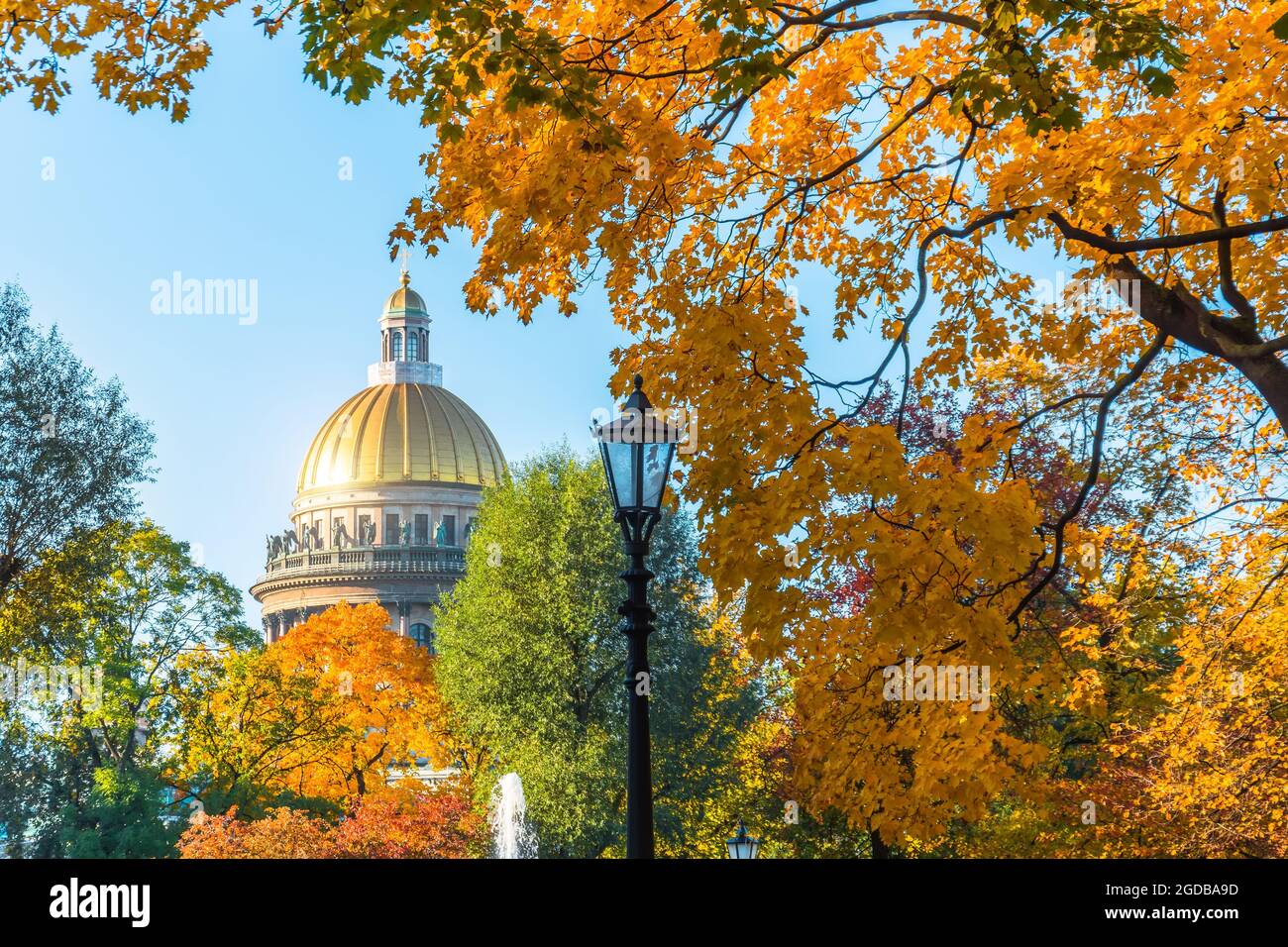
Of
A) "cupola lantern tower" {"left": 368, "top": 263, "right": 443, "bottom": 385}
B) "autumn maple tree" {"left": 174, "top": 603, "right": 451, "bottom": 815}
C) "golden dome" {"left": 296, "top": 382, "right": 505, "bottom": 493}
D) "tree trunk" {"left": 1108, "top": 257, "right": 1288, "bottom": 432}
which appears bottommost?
"autumn maple tree" {"left": 174, "top": 603, "right": 451, "bottom": 815}

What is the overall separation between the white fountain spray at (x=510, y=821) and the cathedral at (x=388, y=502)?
2668 inches

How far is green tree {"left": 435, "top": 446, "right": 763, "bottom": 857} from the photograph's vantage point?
3219 cm

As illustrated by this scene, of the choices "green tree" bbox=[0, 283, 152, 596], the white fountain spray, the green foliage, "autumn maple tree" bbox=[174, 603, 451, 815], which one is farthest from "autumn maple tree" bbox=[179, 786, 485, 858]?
"green tree" bbox=[0, 283, 152, 596]

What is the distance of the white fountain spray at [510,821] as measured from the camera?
32750 mm

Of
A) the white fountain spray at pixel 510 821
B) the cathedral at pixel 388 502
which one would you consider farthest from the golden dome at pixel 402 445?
the white fountain spray at pixel 510 821

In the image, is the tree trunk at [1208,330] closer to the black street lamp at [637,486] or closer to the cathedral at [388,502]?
the black street lamp at [637,486]

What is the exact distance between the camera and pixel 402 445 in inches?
4505

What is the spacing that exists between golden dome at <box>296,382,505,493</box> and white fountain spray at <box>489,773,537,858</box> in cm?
7806

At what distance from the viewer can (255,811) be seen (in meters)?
35.8

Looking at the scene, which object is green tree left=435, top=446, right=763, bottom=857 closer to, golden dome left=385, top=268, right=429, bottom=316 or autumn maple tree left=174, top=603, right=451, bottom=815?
autumn maple tree left=174, top=603, right=451, bottom=815

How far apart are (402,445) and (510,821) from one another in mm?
83585
